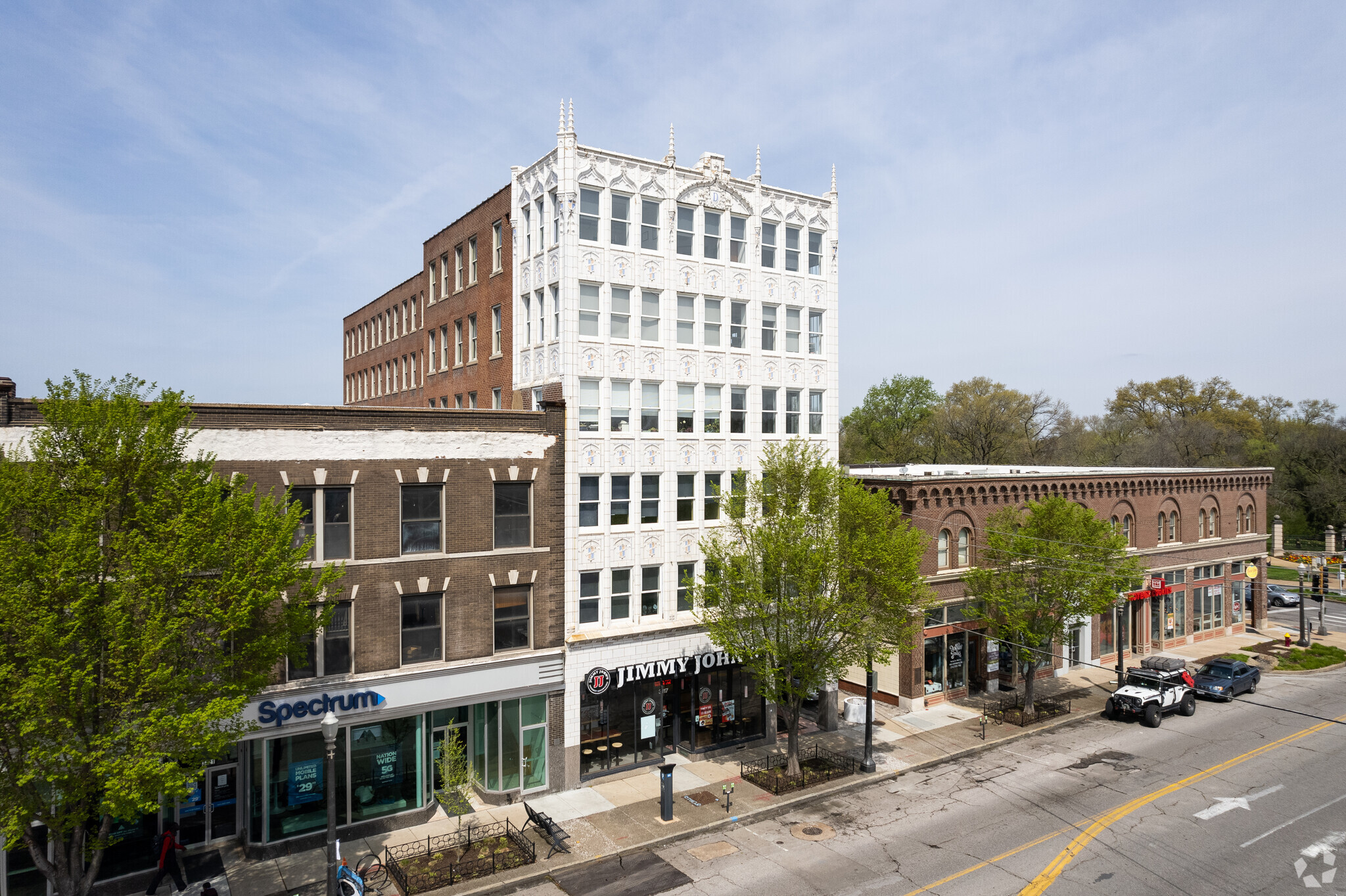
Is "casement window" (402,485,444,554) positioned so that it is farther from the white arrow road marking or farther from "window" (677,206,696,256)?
the white arrow road marking

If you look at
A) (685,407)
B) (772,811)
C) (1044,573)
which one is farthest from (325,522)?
(1044,573)

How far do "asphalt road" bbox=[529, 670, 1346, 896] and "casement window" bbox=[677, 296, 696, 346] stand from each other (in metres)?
15.9

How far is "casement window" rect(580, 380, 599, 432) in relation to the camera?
26.0 metres

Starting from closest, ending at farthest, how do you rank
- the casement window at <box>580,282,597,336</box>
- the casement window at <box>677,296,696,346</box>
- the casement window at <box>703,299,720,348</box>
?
1. the casement window at <box>580,282,597,336</box>
2. the casement window at <box>677,296,696,346</box>
3. the casement window at <box>703,299,720,348</box>

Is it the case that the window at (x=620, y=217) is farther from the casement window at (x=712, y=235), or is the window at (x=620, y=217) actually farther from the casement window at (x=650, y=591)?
the casement window at (x=650, y=591)

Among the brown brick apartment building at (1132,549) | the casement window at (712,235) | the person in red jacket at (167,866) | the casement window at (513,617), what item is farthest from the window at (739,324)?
the person in red jacket at (167,866)

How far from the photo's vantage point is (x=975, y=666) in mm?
36250

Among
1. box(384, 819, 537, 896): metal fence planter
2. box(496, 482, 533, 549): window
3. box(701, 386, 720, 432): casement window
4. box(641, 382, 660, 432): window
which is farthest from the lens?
box(701, 386, 720, 432): casement window

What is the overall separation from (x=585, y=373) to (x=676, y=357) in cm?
358

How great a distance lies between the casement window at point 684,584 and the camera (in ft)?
91.1

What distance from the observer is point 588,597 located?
25906 mm

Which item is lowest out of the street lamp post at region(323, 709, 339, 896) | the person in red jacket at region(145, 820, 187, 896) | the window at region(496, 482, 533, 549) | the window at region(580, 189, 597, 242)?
the person in red jacket at region(145, 820, 187, 896)

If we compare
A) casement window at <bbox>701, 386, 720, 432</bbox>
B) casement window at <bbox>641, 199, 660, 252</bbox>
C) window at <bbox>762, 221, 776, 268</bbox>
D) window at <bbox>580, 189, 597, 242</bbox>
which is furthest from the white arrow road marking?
window at <bbox>580, 189, 597, 242</bbox>

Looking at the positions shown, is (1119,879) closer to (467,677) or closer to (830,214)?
(467,677)
